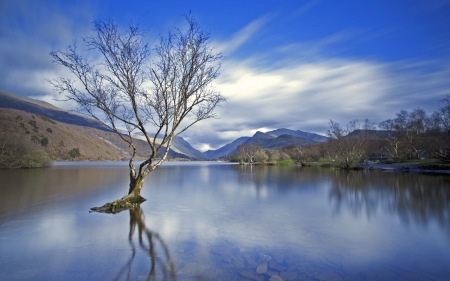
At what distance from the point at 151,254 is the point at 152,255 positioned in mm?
85

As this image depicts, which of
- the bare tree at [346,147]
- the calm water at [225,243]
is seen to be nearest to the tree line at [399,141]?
the bare tree at [346,147]

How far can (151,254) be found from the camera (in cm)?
647

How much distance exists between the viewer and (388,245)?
24.1 ft

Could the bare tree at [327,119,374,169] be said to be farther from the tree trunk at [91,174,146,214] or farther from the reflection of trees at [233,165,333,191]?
the tree trunk at [91,174,146,214]

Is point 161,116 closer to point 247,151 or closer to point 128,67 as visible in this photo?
point 128,67

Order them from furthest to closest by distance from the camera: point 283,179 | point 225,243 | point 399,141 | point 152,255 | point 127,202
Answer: point 399,141, point 283,179, point 127,202, point 225,243, point 152,255

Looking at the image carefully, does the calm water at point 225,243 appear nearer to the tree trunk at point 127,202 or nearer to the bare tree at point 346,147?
the tree trunk at point 127,202

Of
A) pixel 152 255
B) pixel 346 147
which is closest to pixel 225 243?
pixel 152 255

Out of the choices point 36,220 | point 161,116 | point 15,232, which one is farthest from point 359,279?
point 161,116

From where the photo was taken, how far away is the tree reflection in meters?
5.22

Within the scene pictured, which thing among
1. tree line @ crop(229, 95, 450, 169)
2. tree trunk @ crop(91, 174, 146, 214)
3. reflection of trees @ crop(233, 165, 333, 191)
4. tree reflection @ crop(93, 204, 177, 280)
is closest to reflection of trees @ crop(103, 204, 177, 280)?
tree reflection @ crop(93, 204, 177, 280)

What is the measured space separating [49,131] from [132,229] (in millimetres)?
162727

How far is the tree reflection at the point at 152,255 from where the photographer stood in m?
5.22

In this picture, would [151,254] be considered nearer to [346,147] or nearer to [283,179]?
[283,179]
